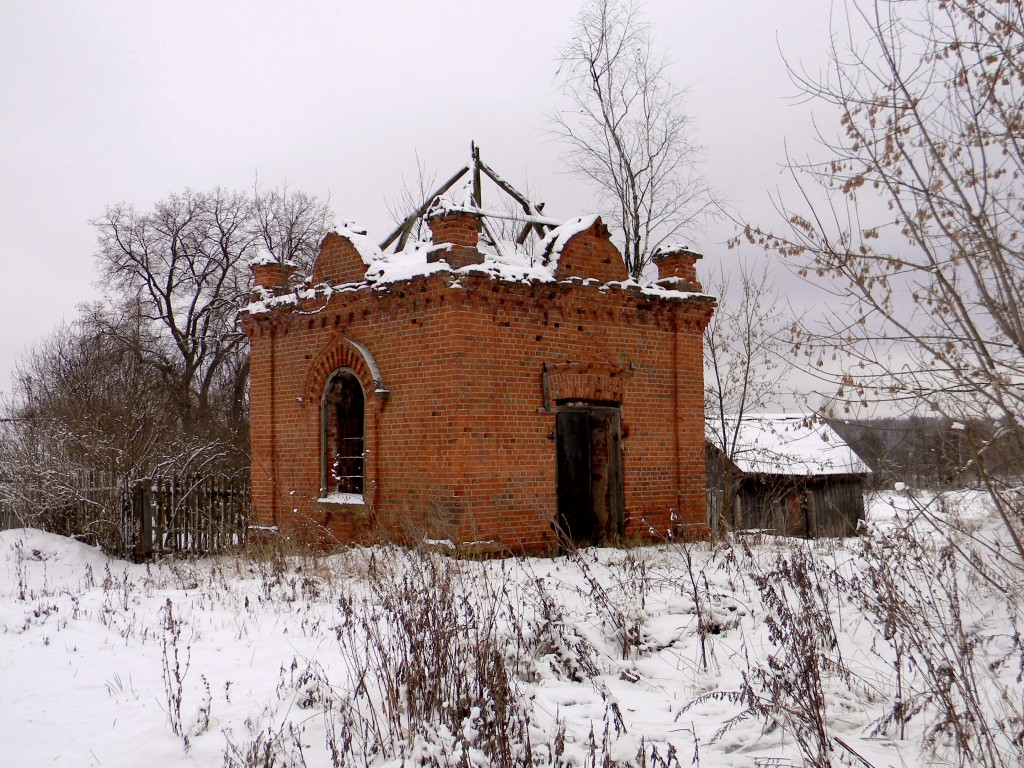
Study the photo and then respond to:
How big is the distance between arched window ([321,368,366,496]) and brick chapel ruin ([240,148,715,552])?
0.09 feet

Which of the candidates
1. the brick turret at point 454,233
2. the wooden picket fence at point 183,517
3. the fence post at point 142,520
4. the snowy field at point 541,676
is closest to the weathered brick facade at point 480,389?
the brick turret at point 454,233

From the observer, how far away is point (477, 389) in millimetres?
10250

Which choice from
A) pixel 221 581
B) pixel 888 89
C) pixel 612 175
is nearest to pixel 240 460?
pixel 612 175

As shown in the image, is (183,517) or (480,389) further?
(183,517)

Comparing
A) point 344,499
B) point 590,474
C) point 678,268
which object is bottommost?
point 344,499

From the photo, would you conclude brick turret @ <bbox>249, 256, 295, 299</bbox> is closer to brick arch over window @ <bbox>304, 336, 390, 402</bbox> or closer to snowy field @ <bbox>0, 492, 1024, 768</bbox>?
brick arch over window @ <bbox>304, 336, 390, 402</bbox>

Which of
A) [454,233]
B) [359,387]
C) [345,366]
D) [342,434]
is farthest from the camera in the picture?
[359,387]

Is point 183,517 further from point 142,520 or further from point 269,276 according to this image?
point 269,276

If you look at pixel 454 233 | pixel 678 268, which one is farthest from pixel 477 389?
pixel 678 268

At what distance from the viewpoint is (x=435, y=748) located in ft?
14.1

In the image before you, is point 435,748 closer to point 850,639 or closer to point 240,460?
point 850,639

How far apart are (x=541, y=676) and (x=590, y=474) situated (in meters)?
6.47

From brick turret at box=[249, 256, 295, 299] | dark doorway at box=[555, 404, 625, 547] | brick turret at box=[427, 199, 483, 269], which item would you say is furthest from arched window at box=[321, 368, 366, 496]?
dark doorway at box=[555, 404, 625, 547]

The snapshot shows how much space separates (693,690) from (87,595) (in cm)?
692
